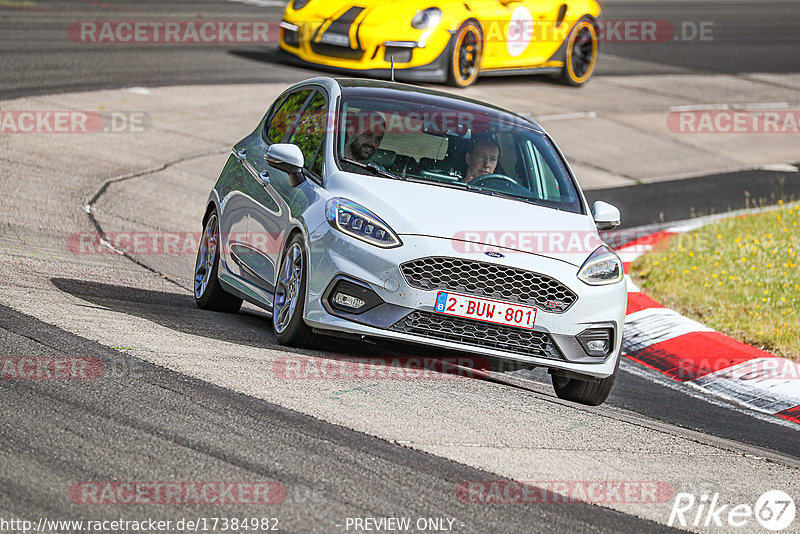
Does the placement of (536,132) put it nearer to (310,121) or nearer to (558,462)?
(310,121)

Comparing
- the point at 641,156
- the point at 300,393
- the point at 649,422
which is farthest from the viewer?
the point at 641,156

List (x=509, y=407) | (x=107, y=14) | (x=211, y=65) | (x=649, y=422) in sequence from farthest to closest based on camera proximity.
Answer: (x=107, y=14) < (x=211, y=65) < (x=649, y=422) < (x=509, y=407)

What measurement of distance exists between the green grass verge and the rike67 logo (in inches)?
156

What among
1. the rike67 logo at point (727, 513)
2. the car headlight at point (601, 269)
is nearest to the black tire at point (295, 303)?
the car headlight at point (601, 269)

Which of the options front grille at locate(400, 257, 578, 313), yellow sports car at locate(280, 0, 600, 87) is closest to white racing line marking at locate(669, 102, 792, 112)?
yellow sports car at locate(280, 0, 600, 87)

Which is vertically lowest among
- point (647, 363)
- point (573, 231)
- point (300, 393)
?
point (647, 363)

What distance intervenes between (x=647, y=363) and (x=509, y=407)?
3.01m

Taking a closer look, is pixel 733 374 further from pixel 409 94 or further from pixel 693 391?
pixel 409 94

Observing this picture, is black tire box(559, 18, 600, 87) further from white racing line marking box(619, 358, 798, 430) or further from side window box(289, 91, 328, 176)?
side window box(289, 91, 328, 176)

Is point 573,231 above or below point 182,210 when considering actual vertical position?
above

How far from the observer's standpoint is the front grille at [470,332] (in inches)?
272

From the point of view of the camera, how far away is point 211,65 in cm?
1916

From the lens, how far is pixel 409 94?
8.61 meters

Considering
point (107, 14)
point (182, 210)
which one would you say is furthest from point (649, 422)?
point (107, 14)
